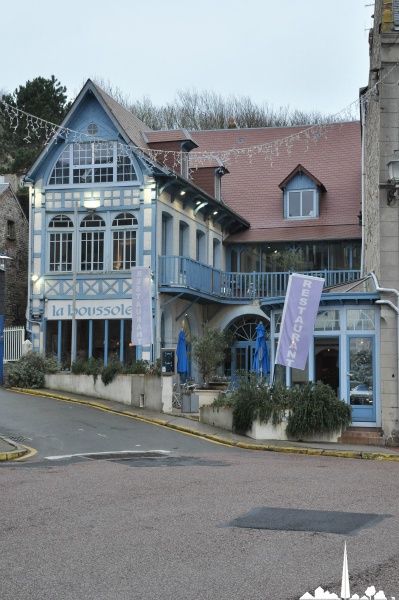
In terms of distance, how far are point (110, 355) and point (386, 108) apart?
1256 centimetres

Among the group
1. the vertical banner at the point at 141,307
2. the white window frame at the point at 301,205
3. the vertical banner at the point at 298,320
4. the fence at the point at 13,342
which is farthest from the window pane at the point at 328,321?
the white window frame at the point at 301,205

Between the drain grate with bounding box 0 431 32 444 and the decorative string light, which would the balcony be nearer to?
the decorative string light

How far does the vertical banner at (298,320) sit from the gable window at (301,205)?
570 inches

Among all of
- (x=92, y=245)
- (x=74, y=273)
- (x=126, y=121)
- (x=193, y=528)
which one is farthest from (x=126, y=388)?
(x=193, y=528)

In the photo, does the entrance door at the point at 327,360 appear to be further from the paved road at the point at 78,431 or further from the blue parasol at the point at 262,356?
the blue parasol at the point at 262,356

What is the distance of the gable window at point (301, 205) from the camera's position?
34312mm

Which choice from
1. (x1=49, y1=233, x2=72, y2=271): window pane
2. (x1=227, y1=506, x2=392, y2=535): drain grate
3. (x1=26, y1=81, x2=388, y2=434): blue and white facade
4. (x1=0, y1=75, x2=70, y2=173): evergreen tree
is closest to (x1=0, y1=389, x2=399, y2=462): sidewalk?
(x1=26, y1=81, x2=388, y2=434): blue and white facade

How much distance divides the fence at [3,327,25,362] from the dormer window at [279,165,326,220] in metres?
11.1

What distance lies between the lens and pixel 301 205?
3434cm

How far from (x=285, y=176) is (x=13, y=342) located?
43.1 ft

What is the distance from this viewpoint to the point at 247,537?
25.8 feet

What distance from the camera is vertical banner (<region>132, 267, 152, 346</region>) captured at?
2491 centimetres

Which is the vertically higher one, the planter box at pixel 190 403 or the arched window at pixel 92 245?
the arched window at pixel 92 245

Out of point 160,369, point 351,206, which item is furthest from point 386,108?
point 351,206
